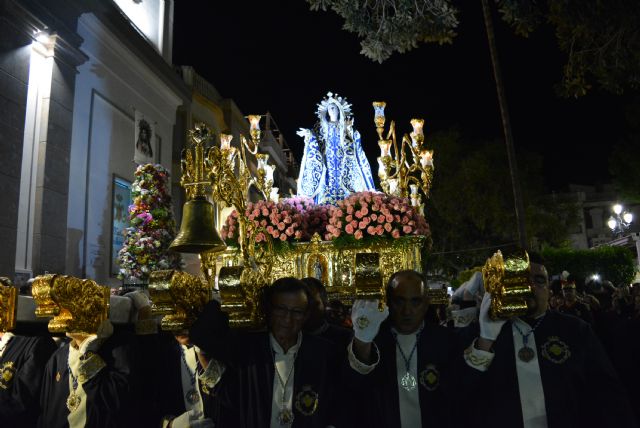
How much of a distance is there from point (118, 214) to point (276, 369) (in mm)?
9815

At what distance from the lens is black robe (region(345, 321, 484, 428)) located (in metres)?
2.97

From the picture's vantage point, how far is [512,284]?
250 centimetres

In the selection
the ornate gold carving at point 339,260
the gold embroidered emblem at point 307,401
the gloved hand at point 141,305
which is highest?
the ornate gold carving at point 339,260

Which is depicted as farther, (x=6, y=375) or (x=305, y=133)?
(x=305, y=133)

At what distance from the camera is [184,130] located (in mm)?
17203

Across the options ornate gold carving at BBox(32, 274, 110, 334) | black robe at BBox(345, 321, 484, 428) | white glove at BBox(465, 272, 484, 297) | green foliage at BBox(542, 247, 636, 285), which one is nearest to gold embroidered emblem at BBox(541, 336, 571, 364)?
black robe at BBox(345, 321, 484, 428)

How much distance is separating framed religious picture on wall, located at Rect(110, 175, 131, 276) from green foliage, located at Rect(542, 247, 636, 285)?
23180 millimetres

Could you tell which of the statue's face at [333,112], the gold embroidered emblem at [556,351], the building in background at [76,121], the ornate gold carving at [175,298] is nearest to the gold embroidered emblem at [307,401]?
the ornate gold carving at [175,298]

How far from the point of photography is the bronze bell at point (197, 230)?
452 cm

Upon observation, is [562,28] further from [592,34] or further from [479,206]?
[479,206]

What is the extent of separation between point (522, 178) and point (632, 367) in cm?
2255

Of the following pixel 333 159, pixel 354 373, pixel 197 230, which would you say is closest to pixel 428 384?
pixel 354 373

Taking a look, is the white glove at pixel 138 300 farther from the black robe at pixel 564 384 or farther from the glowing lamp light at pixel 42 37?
the glowing lamp light at pixel 42 37

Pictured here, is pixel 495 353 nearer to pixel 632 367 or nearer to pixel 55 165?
pixel 632 367
